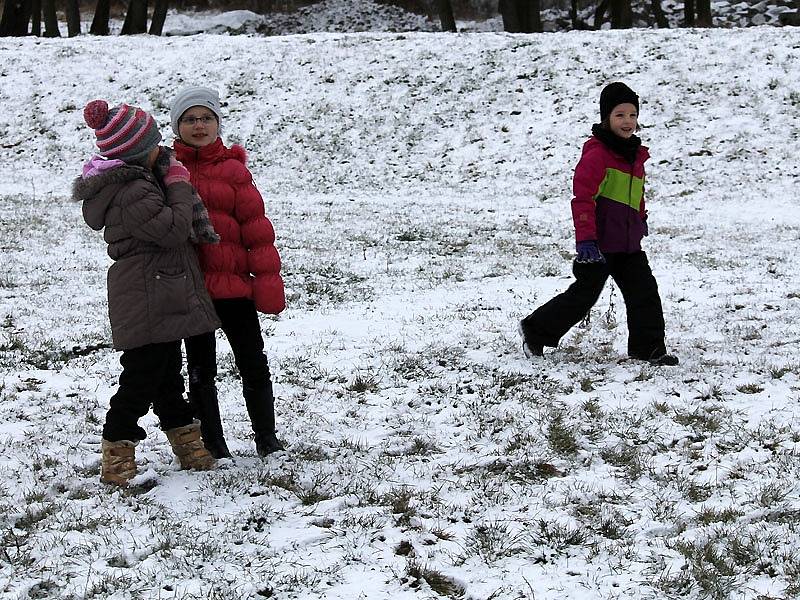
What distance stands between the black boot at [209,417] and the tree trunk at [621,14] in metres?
32.1

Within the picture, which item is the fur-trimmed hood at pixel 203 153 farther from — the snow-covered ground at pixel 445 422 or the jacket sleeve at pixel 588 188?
the jacket sleeve at pixel 588 188

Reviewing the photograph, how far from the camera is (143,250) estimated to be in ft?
15.3

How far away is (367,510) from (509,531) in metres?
0.81

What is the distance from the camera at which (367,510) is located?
452 centimetres

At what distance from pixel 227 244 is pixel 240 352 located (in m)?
0.71

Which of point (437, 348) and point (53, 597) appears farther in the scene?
point (437, 348)

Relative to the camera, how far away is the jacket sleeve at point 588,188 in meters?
6.68

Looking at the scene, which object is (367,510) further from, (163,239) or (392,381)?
(392,381)

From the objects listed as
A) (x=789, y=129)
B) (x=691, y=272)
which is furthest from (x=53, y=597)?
(x=789, y=129)

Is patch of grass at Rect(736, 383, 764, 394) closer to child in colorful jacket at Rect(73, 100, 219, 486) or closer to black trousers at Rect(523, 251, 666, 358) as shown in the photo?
black trousers at Rect(523, 251, 666, 358)

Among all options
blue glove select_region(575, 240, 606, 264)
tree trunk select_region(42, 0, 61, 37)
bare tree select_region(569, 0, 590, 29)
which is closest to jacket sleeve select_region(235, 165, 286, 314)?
blue glove select_region(575, 240, 606, 264)

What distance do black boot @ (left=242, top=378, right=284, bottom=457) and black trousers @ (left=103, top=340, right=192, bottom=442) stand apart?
530 mm

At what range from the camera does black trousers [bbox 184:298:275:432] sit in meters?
5.11

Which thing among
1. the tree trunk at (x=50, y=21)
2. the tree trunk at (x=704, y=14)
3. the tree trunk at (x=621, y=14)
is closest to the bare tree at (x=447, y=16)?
the tree trunk at (x=621, y=14)
